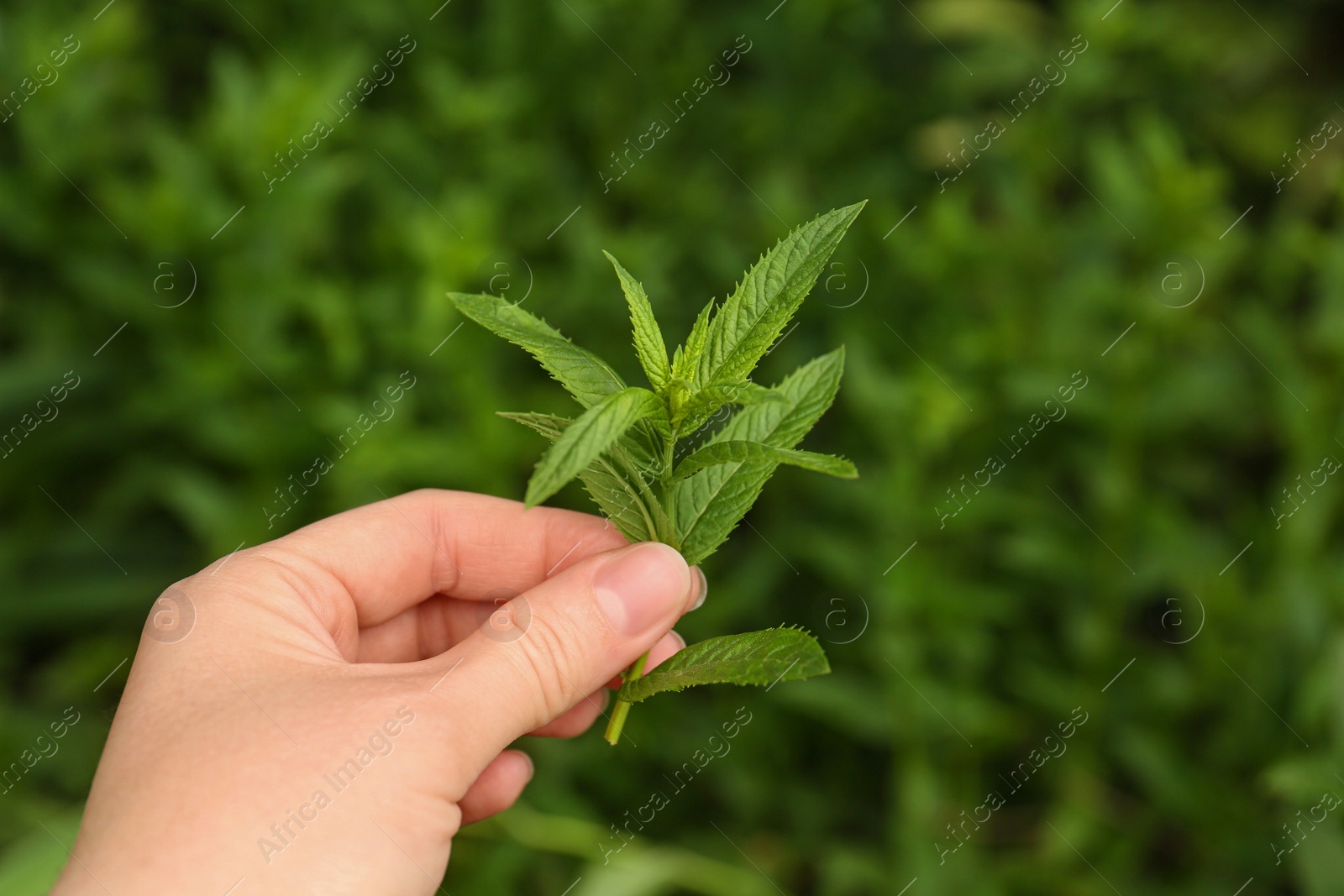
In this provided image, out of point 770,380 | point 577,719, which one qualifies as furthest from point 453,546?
point 770,380

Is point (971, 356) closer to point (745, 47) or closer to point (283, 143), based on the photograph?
point (745, 47)

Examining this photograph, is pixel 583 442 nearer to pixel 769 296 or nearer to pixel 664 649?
pixel 769 296

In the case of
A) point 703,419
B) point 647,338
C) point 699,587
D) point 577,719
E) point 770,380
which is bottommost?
point 770,380

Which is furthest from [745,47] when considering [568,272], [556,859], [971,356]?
[556,859]

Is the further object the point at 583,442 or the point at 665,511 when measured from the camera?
the point at 665,511

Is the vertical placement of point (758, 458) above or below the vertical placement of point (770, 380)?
above

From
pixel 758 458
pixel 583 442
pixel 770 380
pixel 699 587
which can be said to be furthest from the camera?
pixel 770 380
